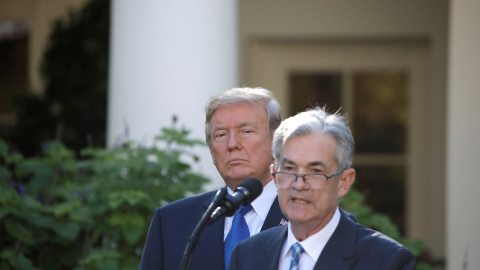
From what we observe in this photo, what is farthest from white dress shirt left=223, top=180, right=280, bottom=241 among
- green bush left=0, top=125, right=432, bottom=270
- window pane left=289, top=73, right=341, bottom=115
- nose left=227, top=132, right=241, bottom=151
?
window pane left=289, top=73, right=341, bottom=115

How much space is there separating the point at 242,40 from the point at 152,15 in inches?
92.4

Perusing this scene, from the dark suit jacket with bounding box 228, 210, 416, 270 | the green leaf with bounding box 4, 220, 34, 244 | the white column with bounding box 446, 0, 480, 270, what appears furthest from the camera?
the white column with bounding box 446, 0, 480, 270

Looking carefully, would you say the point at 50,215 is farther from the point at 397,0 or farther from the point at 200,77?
the point at 397,0

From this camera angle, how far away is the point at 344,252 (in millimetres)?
2754

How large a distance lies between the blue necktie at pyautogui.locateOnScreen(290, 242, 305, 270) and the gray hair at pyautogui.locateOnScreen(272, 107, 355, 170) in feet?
0.93

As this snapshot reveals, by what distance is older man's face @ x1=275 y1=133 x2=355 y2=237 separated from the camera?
2.75m

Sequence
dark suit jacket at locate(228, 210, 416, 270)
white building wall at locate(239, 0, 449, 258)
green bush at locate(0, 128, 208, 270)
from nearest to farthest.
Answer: dark suit jacket at locate(228, 210, 416, 270), green bush at locate(0, 128, 208, 270), white building wall at locate(239, 0, 449, 258)

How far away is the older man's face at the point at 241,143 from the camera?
11.2 ft

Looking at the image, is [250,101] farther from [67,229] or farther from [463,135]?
[463,135]

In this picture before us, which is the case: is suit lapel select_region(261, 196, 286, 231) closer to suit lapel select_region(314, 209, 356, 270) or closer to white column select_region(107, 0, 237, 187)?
suit lapel select_region(314, 209, 356, 270)

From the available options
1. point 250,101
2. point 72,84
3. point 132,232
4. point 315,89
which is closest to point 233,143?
point 250,101

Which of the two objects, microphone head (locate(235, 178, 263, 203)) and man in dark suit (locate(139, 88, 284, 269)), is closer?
microphone head (locate(235, 178, 263, 203))

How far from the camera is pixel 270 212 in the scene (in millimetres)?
3436

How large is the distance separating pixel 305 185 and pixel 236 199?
25 centimetres
